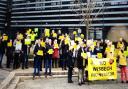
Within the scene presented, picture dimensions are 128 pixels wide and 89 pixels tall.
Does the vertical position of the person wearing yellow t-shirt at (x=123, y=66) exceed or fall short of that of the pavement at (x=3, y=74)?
it exceeds it

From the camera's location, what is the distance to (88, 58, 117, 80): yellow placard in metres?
17.7

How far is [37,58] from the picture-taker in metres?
19.2

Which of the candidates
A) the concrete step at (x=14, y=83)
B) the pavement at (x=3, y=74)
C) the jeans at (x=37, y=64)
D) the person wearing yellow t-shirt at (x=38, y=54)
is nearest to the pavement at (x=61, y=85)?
the concrete step at (x=14, y=83)

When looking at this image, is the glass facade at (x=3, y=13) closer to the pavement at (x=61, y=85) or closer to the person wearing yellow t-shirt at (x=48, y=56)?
the person wearing yellow t-shirt at (x=48, y=56)

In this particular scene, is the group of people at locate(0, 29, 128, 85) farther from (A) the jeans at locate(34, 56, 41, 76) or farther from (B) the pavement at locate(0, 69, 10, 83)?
(B) the pavement at locate(0, 69, 10, 83)

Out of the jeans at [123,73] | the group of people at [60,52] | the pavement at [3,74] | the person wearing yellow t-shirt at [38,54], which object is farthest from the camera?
the person wearing yellow t-shirt at [38,54]

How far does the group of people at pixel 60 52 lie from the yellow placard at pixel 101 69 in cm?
29

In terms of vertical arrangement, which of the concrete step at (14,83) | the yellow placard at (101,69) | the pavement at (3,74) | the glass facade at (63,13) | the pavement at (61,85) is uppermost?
the glass facade at (63,13)

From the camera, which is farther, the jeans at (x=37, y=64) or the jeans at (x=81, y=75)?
the jeans at (x=37, y=64)

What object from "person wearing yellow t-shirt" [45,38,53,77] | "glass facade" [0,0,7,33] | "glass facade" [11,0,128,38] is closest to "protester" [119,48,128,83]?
"person wearing yellow t-shirt" [45,38,53,77]

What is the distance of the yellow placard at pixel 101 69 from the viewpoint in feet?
58.2

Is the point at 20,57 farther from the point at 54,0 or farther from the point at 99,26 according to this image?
the point at 54,0

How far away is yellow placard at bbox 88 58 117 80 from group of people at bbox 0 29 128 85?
29 cm

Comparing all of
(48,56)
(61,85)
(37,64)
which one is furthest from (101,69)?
(37,64)
